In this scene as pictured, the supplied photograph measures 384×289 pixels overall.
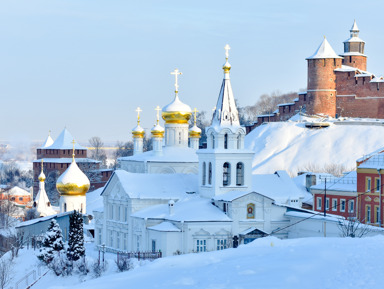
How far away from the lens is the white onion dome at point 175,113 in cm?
3466

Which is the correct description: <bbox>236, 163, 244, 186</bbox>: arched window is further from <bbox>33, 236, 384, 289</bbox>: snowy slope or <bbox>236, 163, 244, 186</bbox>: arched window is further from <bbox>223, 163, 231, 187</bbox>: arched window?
<bbox>33, 236, 384, 289</bbox>: snowy slope

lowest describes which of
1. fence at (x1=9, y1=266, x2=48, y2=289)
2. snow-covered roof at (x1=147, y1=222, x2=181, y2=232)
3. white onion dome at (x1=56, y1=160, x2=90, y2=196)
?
fence at (x1=9, y1=266, x2=48, y2=289)

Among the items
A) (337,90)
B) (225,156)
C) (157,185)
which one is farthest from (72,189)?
(337,90)

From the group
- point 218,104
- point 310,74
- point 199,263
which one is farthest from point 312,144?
point 199,263

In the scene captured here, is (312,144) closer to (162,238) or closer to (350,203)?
(350,203)

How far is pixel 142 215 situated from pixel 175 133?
588cm

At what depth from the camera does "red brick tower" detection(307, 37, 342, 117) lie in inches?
2385

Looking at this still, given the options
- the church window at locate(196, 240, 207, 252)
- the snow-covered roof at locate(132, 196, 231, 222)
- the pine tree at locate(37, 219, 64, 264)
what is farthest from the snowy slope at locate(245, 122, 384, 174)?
the pine tree at locate(37, 219, 64, 264)

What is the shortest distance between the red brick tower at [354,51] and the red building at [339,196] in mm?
28967

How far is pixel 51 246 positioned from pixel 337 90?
3748 centimetres

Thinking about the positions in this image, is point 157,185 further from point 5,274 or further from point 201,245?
point 5,274

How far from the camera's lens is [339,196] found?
3412cm

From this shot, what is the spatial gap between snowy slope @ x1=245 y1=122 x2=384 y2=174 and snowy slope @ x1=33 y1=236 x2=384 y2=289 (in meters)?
33.9

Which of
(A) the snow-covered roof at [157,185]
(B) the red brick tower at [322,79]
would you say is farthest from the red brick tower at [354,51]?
(A) the snow-covered roof at [157,185]
